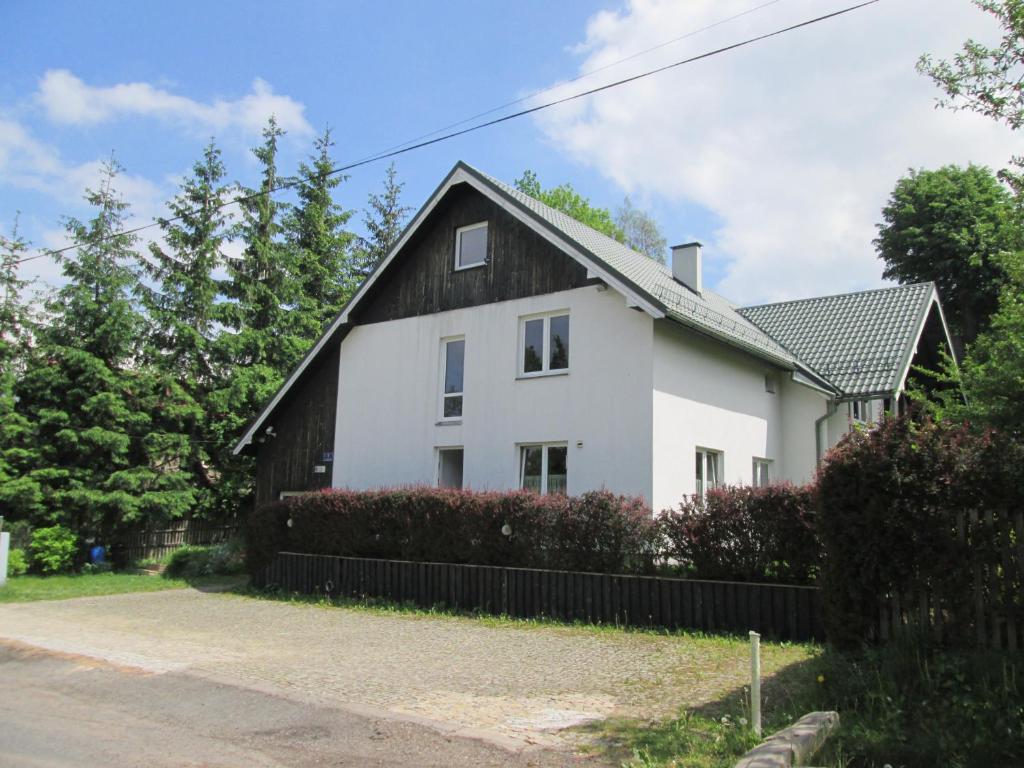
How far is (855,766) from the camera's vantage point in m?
5.22

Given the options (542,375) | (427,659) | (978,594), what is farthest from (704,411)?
(978,594)

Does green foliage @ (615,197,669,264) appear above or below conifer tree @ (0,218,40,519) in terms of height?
above

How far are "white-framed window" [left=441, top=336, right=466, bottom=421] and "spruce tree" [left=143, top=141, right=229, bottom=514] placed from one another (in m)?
8.62

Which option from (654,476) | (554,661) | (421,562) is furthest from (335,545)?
(554,661)

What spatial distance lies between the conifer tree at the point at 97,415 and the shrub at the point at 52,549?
68 centimetres

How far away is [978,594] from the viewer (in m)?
6.59

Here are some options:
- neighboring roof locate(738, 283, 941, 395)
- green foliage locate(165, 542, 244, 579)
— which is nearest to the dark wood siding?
green foliage locate(165, 542, 244, 579)

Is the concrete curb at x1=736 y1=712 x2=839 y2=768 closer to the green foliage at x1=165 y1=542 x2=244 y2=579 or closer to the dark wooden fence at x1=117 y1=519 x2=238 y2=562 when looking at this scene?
the green foliage at x1=165 y1=542 x2=244 y2=579

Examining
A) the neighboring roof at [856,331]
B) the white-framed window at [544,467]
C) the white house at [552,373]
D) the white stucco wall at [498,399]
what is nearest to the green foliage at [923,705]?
the white house at [552,373]

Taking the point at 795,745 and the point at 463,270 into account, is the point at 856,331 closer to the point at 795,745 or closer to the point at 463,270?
the point at 463,270

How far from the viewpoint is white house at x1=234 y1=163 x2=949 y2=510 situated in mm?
15477

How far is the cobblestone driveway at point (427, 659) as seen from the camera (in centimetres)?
721

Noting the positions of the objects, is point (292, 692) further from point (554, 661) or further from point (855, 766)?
point (855, 766)

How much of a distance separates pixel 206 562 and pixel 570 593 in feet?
39.2
